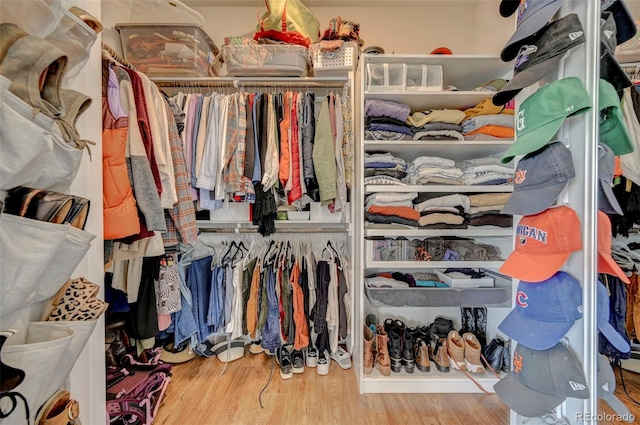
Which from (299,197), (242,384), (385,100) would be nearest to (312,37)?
(385,100)

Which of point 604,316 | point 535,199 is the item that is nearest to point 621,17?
point 535,199

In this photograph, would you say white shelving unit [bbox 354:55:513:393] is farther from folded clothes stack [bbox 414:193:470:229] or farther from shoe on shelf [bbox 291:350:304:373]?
shoe on shelf [bbox 291:350:304:373]

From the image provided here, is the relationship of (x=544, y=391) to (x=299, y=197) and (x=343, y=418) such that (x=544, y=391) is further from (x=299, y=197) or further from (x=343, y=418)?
(x=299, y=197)

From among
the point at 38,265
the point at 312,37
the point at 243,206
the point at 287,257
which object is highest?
the point at 312,37

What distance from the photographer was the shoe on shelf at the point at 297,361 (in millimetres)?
1627

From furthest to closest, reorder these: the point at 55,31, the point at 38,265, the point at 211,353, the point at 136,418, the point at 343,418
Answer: the point at 211,353 → the point at 343,418 → the point at 136,418 → the point at 55,31 → the point at 38,265

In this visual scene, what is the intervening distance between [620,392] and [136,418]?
179 centimetres

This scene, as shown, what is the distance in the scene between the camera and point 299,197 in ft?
4.88

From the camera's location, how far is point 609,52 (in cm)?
56

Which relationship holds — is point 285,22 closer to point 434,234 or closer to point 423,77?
point 423,77

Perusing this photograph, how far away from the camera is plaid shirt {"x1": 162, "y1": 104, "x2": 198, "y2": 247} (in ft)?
3.86

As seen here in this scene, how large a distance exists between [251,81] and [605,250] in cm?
176

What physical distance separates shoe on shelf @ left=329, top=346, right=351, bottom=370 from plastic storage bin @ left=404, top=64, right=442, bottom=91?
5.72 feet

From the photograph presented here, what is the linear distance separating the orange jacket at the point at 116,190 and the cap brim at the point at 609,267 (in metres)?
1.33
